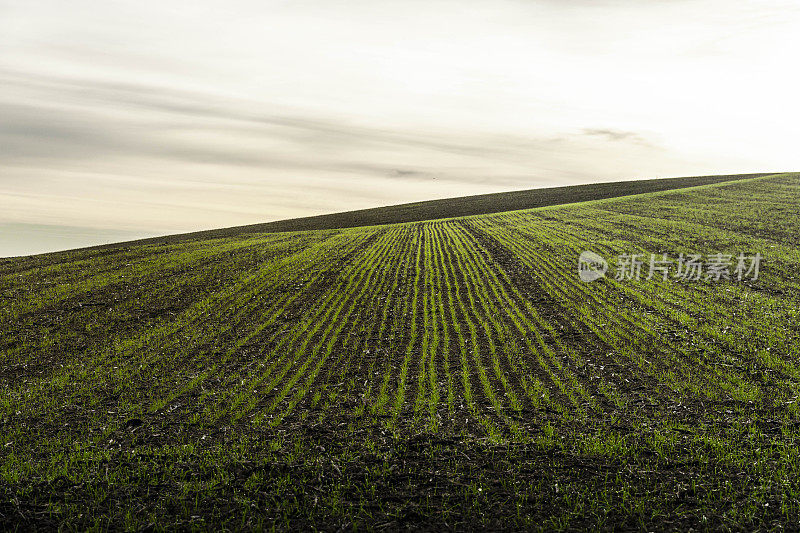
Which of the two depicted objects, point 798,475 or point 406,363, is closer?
point 798,475

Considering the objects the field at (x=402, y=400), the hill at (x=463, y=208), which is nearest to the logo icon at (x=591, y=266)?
the field at (x=402, y=400)

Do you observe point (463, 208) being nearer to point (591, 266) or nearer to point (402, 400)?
point (591, 266)

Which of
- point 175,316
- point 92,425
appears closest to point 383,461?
point 92,425

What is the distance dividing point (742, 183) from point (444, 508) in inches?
3301

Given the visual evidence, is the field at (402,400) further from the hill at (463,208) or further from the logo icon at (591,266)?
the hill at (463,208)

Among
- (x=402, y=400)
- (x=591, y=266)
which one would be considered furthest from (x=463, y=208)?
(x=402, y=400)

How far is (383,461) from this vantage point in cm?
1206

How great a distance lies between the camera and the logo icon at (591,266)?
32.7 metres

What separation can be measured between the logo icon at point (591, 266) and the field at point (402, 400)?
70 cm

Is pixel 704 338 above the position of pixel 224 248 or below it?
below

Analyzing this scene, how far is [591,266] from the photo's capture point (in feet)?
115

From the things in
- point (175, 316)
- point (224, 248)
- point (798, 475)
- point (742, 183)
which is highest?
point (742, 183)

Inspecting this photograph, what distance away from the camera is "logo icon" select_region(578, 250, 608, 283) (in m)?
32.7

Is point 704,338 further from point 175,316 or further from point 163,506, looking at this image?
point 175,316
